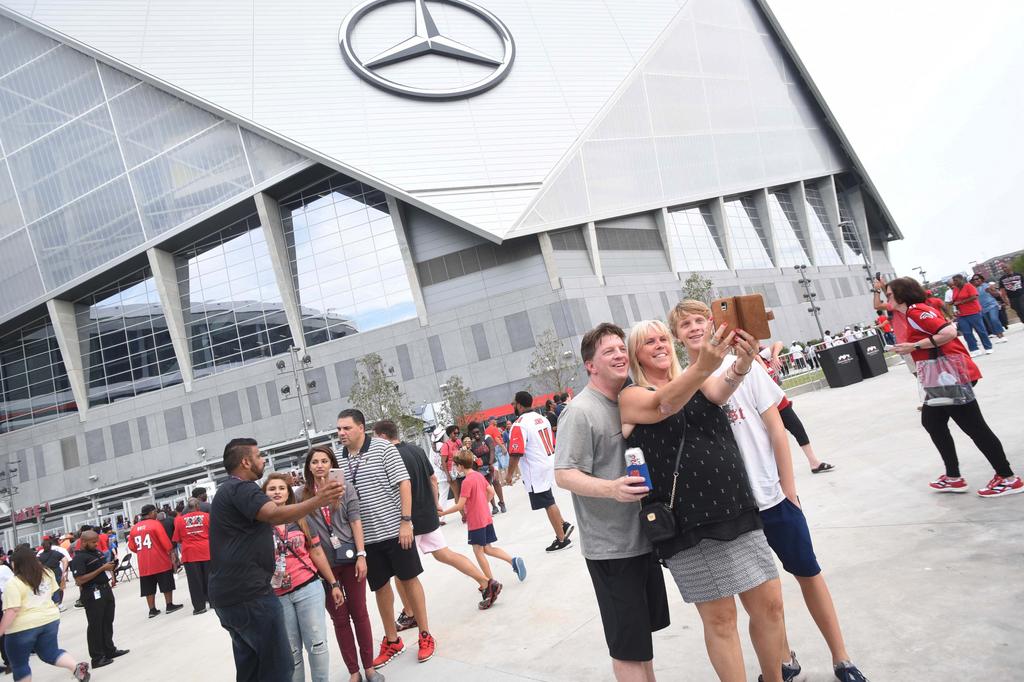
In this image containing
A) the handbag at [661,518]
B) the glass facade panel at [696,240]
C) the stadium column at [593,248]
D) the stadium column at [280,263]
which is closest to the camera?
the handbag at [661,518]

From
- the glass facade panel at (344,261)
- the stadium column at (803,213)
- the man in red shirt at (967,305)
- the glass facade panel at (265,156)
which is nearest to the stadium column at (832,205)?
the stadium column at (803,213)

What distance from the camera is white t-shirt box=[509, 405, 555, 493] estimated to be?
7254 mm

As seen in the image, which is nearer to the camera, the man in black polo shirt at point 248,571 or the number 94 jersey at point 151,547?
the man in black polo shirt at point 248,571

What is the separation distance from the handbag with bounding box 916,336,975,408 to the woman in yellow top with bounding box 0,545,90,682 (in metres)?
8.69

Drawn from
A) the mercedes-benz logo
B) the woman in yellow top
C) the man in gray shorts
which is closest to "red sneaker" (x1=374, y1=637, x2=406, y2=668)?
the man in gray shorts

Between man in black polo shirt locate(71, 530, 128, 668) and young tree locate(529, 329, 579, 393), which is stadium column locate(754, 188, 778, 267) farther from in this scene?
man in black polo shirt locate(71, 530, 128, 668)

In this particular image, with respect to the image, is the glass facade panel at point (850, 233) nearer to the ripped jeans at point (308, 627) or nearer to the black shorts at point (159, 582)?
the black shorts at point (159, 582)

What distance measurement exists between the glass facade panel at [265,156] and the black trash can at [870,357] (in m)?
31.6

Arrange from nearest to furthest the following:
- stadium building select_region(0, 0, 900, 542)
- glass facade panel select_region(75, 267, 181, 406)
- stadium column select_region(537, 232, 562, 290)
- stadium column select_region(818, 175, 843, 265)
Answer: stadium column select_region(537, 232, 562, 290) < stadium building select_region(0, 0, 900, 542) < glass facade panel select_region(75, 267, 181, 406) < stadium column select_region(818, 175, 843, 265)

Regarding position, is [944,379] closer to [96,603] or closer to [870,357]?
[96,603]

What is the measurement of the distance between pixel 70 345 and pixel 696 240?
144 ft

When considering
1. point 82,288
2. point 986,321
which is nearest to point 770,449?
point 986,321

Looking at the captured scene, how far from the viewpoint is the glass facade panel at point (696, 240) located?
4025 centimetres

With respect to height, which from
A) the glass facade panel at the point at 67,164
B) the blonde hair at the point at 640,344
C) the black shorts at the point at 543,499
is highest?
the glass facade panel at the point at 67,164
